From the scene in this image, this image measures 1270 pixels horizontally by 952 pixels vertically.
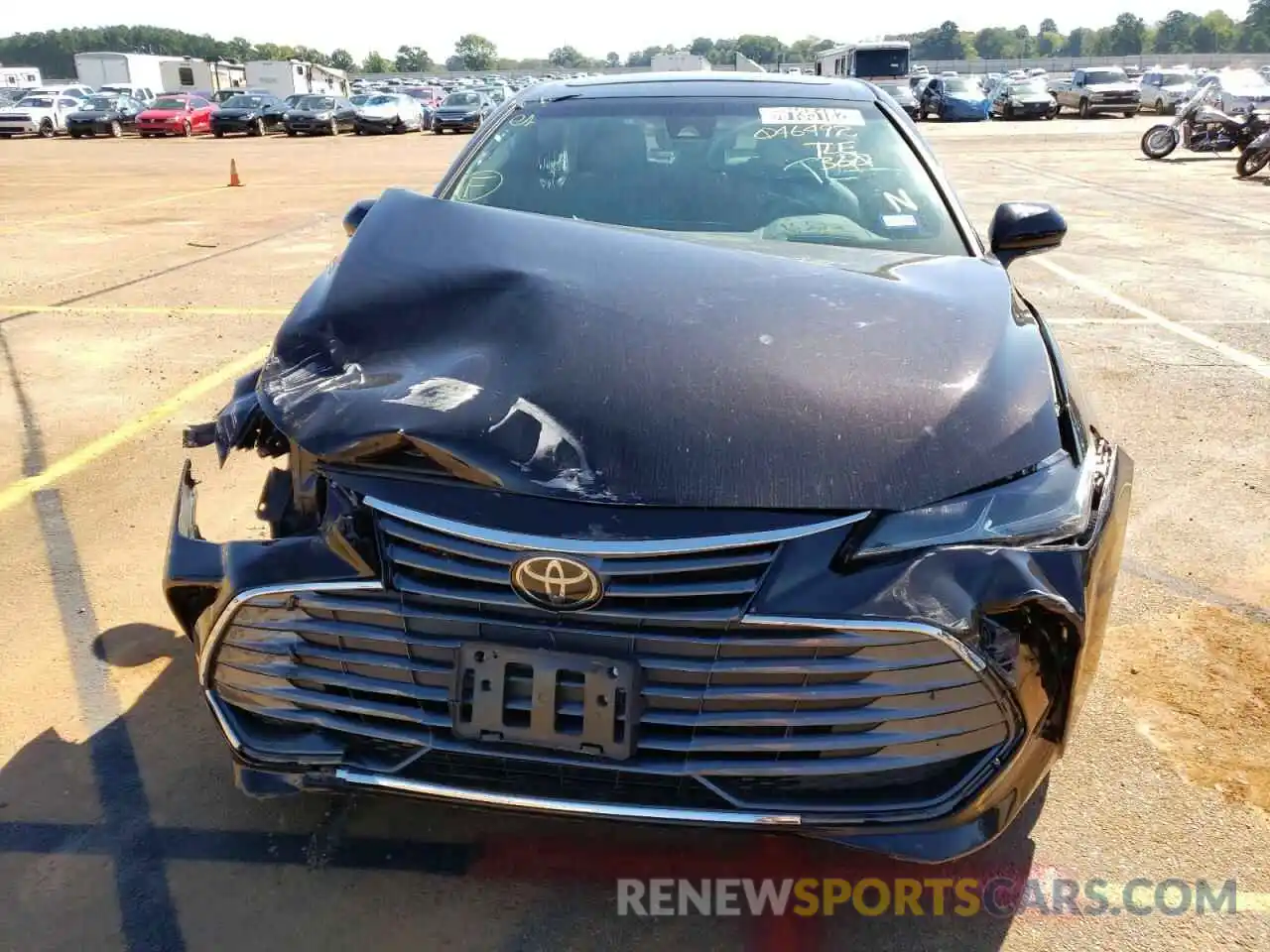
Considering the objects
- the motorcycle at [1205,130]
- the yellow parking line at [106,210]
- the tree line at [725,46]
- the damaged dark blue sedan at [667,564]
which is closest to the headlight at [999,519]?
the damaged dark blue sedan at [667,564]

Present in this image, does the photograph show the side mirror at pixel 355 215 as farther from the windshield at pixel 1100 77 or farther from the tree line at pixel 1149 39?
the tree line at pixel 1149 39

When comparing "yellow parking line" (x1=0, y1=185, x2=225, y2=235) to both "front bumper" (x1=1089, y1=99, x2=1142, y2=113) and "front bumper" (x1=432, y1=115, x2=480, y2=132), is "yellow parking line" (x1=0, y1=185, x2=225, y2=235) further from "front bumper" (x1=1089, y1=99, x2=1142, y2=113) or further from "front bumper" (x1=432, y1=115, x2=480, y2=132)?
"front bumper" (x1=1089, y1=99, x2=1142, y2=113)

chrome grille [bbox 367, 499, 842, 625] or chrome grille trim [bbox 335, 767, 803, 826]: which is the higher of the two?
chrome grille [bbox 367, 499, 842, 625]

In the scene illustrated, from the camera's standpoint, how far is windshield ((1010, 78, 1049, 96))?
33.2 m

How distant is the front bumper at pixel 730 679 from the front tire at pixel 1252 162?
17.1 metres

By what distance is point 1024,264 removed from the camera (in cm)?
919

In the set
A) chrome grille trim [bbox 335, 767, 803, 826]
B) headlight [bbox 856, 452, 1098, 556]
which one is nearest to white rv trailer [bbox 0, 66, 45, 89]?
chrome grille trim [bbox 335, 767, 803, 826]

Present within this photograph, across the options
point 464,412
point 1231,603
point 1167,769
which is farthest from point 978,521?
point 1231,603

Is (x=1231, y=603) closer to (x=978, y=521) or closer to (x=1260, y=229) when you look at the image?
(x=978, y=521)

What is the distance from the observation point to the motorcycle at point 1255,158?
616 inches

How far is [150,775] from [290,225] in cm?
1039

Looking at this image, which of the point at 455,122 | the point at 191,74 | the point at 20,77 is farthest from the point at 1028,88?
the point at 20,77

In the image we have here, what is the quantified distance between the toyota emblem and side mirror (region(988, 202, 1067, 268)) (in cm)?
215

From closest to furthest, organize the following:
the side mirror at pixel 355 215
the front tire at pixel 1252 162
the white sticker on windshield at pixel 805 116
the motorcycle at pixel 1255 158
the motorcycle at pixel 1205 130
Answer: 1. the side mirror at pixel 355 215
2. the white sticker on windshield at pixel 805 116
3. the motorcycle at pixel 1255 158
4. the front tire at pixel 1252 162
5. the motorcycle at pixel 1205 130
